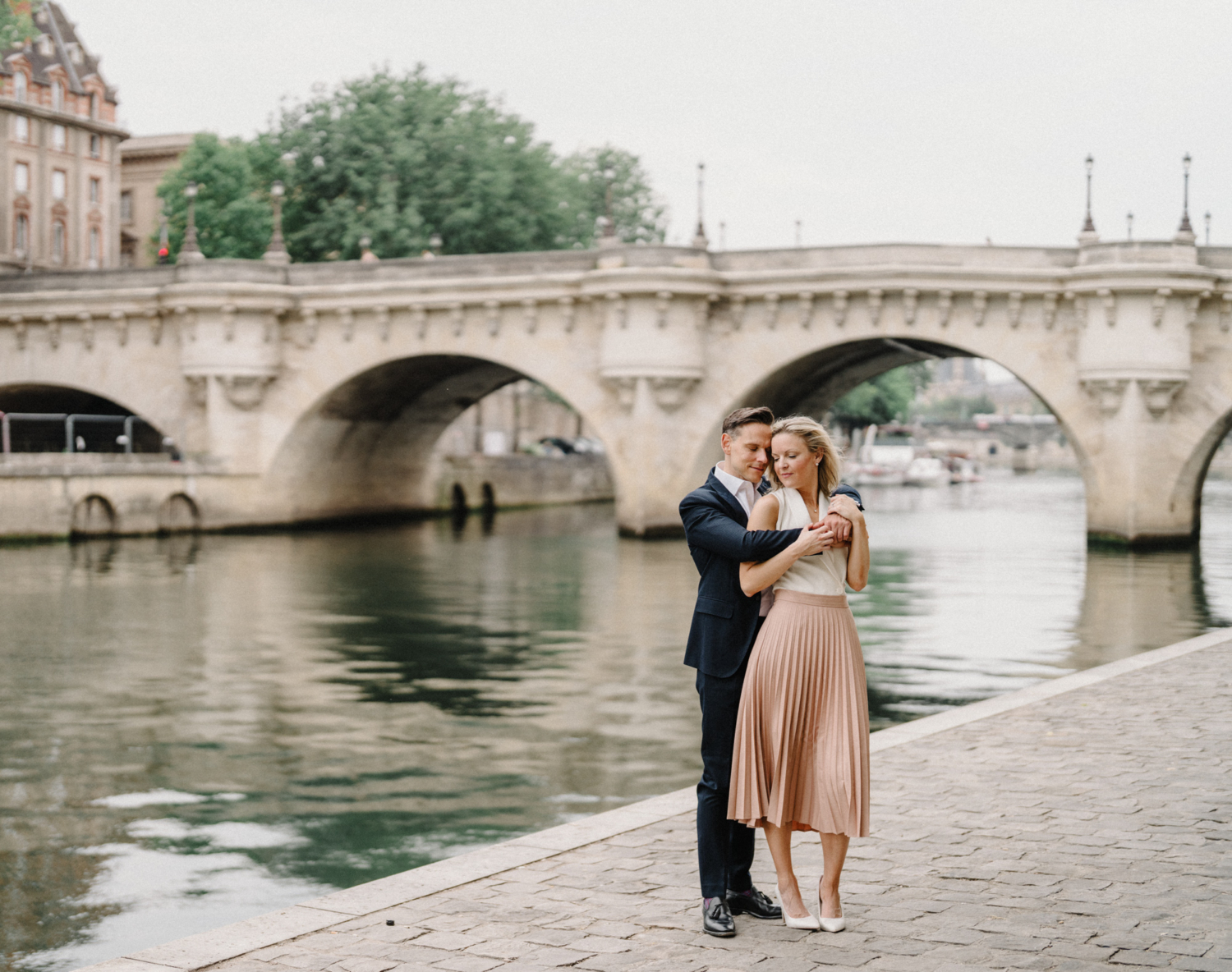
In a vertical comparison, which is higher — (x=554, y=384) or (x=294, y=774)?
(x=554, y=384)

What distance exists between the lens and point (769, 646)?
558cm

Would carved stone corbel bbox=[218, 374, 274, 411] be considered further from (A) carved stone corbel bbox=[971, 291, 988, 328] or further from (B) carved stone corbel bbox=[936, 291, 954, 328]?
(A) carved stone corbel bbox=[971, 291, 988, 328]

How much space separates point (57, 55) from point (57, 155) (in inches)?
187

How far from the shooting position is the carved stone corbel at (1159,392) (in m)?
29.7

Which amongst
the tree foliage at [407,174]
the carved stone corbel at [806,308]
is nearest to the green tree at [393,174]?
the tree foliage at [407,174]

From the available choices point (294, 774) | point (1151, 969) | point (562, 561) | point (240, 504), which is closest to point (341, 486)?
point (240, 504)

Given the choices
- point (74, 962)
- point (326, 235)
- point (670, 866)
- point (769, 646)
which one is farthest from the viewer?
point (326, 235)

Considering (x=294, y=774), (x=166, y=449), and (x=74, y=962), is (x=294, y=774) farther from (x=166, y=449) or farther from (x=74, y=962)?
(x=166, y=449)

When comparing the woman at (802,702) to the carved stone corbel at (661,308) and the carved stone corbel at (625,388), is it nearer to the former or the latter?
the carved stone corbel at (661,308)

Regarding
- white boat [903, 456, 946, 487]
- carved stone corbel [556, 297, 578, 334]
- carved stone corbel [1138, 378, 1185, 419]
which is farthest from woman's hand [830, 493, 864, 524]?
white boat [903, 456, 946, 487]

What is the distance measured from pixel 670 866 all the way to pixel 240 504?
31086mm

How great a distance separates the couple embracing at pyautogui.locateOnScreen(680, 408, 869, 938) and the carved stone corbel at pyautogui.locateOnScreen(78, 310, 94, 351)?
117 ft

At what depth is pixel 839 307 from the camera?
3162cm

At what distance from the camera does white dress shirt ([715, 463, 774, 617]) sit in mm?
5742
